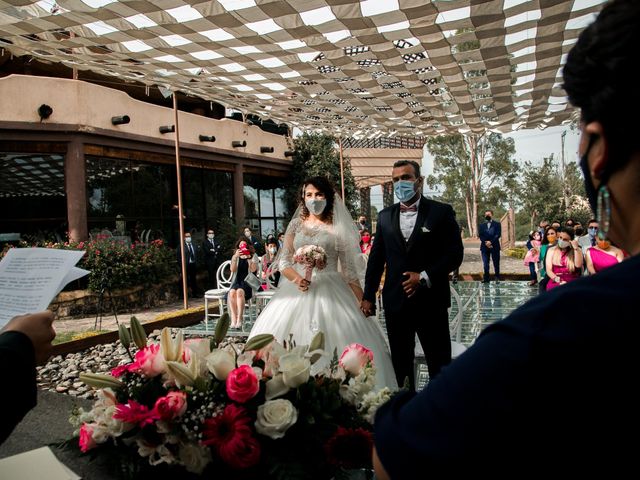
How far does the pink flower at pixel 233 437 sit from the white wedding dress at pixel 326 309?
9.15 ft

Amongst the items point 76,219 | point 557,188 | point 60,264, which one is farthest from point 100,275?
point 557,188

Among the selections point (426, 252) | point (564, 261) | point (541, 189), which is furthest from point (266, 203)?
point (541, 189)

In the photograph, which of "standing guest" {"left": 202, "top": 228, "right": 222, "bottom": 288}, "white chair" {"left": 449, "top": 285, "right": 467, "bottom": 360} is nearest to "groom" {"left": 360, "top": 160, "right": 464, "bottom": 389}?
"white chair" {"left": 449, "top": 285, "right": 467, "bottom": 360}

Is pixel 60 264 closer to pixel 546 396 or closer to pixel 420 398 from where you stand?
pixel 420 398

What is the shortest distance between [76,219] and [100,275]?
7.54ft

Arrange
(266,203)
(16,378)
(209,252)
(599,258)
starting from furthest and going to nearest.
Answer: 1. (266,203)
2. (209,252)
3. (599,258)
4. (16,378)

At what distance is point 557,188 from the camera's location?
39594mm

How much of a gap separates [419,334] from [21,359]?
2979mm

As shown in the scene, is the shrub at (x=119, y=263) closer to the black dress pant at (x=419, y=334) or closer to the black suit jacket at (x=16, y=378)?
the black dress pant at (x=419, y=334)

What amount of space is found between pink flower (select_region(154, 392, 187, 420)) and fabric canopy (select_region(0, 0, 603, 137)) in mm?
2303

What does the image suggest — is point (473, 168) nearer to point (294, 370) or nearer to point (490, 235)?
point (490, 235)

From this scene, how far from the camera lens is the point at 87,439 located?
1.13 m

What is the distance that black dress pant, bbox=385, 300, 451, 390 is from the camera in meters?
3.61

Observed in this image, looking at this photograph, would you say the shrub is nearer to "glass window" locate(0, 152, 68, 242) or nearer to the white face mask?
"glass window" locate(0, 152, 68, 242)
